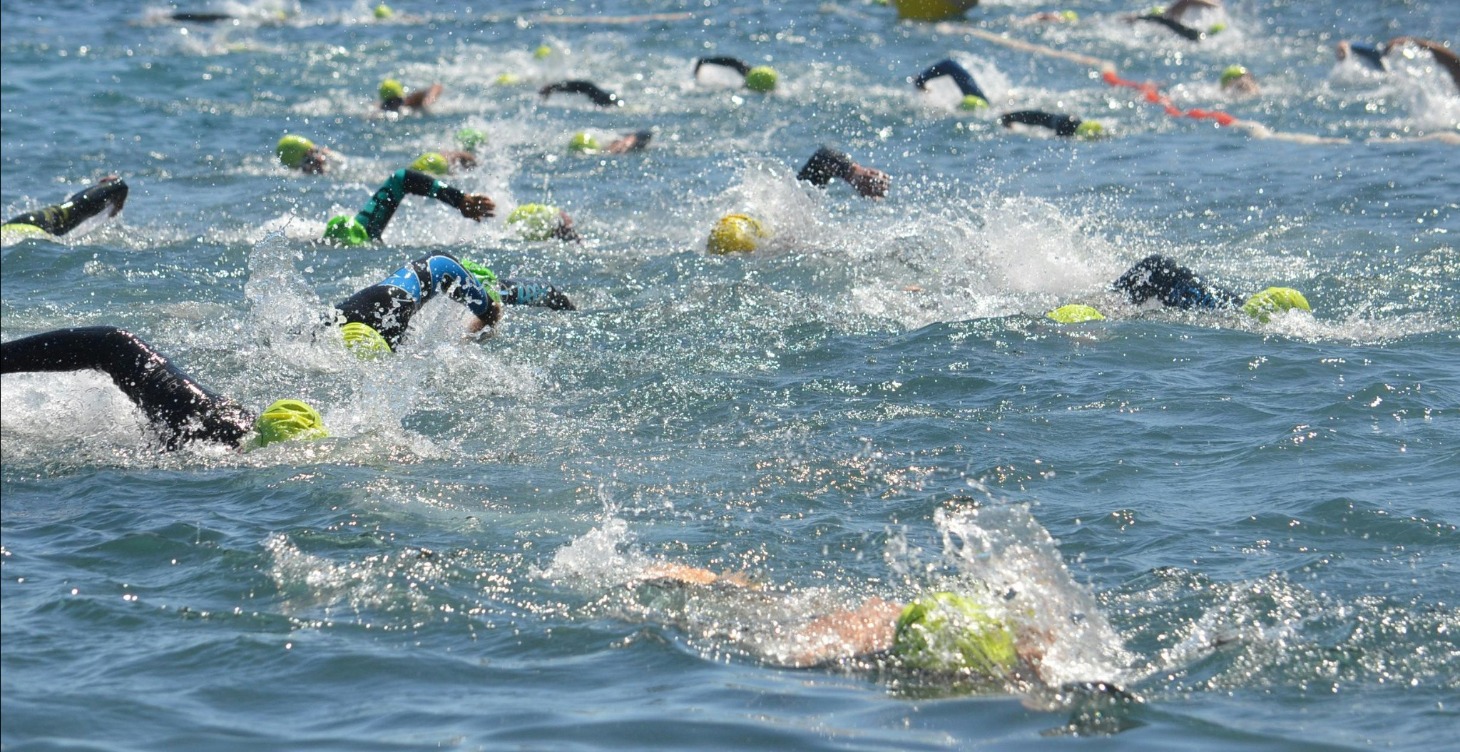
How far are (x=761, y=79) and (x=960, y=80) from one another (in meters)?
3.12

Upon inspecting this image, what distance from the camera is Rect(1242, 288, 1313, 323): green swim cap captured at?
9711 millimetres

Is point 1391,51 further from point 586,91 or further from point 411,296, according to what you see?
point 411,296

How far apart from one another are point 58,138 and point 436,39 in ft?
31.7

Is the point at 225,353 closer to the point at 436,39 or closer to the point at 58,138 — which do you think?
the point at 58,138

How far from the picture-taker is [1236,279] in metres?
11.2

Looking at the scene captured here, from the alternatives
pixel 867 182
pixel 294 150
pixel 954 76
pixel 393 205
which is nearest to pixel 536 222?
pixel 393 205

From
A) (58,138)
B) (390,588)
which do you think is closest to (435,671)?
(390,588)

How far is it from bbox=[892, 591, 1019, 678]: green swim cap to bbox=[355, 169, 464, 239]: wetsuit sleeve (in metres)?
6.15

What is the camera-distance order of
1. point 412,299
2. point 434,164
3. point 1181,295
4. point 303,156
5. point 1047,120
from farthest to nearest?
point 1047,120 → point 303,156 → point 434,164 → point 1181,295 → point 412,299

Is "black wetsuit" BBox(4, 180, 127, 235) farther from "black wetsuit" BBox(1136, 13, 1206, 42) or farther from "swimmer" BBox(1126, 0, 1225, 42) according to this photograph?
"black wetsuit" BBox(1136, 13, 1206, 42)

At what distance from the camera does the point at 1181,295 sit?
9883 millimetres

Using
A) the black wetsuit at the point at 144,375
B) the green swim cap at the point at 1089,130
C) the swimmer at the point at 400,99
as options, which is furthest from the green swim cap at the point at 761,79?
the black wetsuit at the point at 144,375

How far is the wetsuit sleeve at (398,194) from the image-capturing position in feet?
34.9

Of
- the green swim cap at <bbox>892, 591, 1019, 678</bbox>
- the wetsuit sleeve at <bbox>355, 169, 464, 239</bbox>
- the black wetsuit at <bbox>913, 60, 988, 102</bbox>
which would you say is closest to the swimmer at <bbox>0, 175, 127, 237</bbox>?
the wetsuit sleeve at <bbox>355, 169, 464, 239</bbox>
